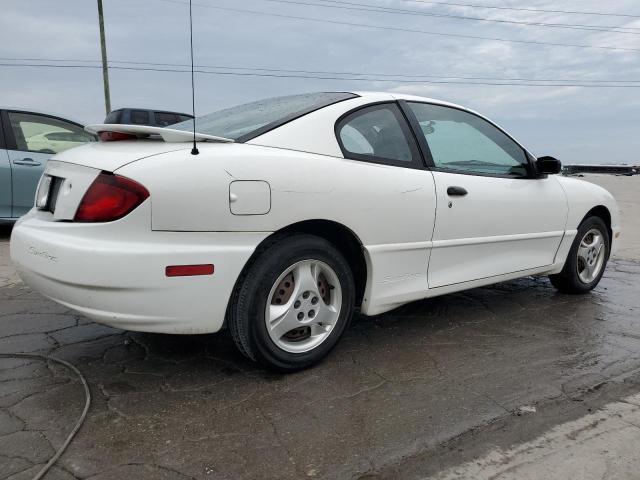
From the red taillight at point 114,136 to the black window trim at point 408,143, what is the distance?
107 centimetres

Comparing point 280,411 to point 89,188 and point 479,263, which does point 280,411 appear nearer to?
point 89,188

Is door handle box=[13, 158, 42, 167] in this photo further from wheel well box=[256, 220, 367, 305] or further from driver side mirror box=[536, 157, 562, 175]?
driver side mirror box=[536, 157, 562, 175]

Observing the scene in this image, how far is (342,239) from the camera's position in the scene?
118 inches

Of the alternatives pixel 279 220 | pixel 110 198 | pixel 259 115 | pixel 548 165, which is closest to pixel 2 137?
pixel 259 115

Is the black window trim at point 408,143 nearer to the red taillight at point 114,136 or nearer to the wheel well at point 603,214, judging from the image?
the red taillight at point 114,136

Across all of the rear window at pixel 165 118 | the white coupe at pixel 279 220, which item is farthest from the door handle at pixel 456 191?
the rear window at pixel 165 118

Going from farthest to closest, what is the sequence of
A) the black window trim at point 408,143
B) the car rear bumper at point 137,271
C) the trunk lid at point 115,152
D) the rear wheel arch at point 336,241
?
the black window trim at point 408,143
the rear wheel arch at point 336,241
the trunk lid at point 115,152
the car rear bumper at point 137,271

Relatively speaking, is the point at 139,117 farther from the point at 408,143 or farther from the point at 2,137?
the point at 408,143

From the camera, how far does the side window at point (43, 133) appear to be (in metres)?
6.59

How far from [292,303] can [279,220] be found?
451mm

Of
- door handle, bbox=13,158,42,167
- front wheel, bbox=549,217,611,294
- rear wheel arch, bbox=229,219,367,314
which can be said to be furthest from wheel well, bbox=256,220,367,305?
door handle, bbox=13,158,42,167

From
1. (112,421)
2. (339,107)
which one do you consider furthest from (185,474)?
(339,107)

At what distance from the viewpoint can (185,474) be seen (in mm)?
1974

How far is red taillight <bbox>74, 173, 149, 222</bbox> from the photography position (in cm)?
232
